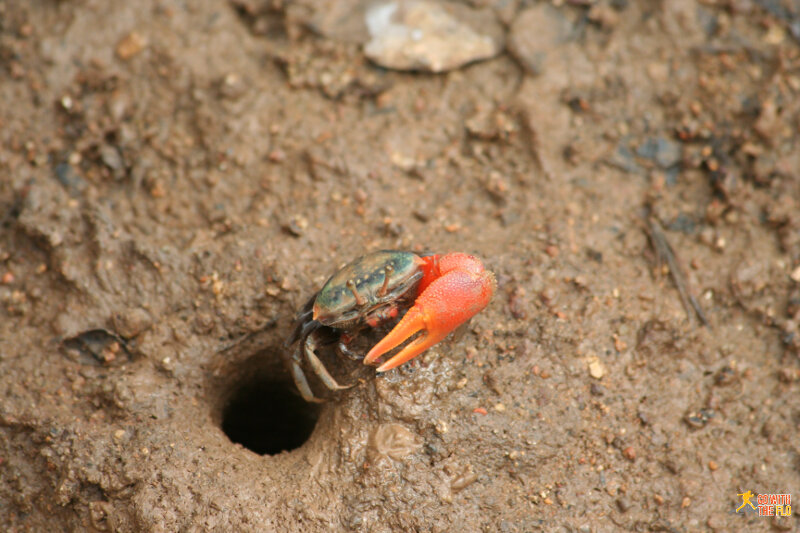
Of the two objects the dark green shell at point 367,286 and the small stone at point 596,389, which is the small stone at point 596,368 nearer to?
the small stone at point 596,389

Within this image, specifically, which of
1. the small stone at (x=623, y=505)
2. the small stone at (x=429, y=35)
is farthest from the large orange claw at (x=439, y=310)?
the small stone at (x=429, y=35)

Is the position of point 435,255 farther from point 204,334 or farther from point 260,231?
point 204,334

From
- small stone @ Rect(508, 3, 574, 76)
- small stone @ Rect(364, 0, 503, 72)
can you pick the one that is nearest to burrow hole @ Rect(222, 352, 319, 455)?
small stone @ Rect(364, 0, 503, 72)

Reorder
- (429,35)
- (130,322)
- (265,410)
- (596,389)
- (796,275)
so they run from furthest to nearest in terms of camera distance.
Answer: (265,410) < (429,35) < (796,275) < (130,322) < (596,389)

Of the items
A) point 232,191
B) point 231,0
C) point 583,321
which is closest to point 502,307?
point 583,321

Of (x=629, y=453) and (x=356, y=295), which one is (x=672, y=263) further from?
(x=356, y=295)

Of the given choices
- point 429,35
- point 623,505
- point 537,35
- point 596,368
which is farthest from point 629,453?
point 429,35
